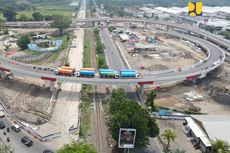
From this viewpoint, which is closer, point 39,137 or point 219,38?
point 39,137

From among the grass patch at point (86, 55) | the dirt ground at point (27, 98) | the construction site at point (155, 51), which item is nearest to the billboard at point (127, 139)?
the dirt ground at point (27, 98)

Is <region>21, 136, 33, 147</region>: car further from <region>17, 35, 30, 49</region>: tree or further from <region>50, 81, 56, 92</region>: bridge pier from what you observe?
<region>17, 35, 30, 49</region>: tree

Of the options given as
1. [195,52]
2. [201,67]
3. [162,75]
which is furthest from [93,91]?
[195,52]

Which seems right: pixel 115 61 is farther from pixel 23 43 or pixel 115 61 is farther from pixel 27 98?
pixel 27 98

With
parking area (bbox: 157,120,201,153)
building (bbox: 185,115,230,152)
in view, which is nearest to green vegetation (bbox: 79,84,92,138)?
parking area (bbox: 157,120,201,153)

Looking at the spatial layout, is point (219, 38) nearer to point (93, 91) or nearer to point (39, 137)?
point (93, 91)

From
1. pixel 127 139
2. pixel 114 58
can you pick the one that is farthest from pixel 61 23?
pixel 127 139
